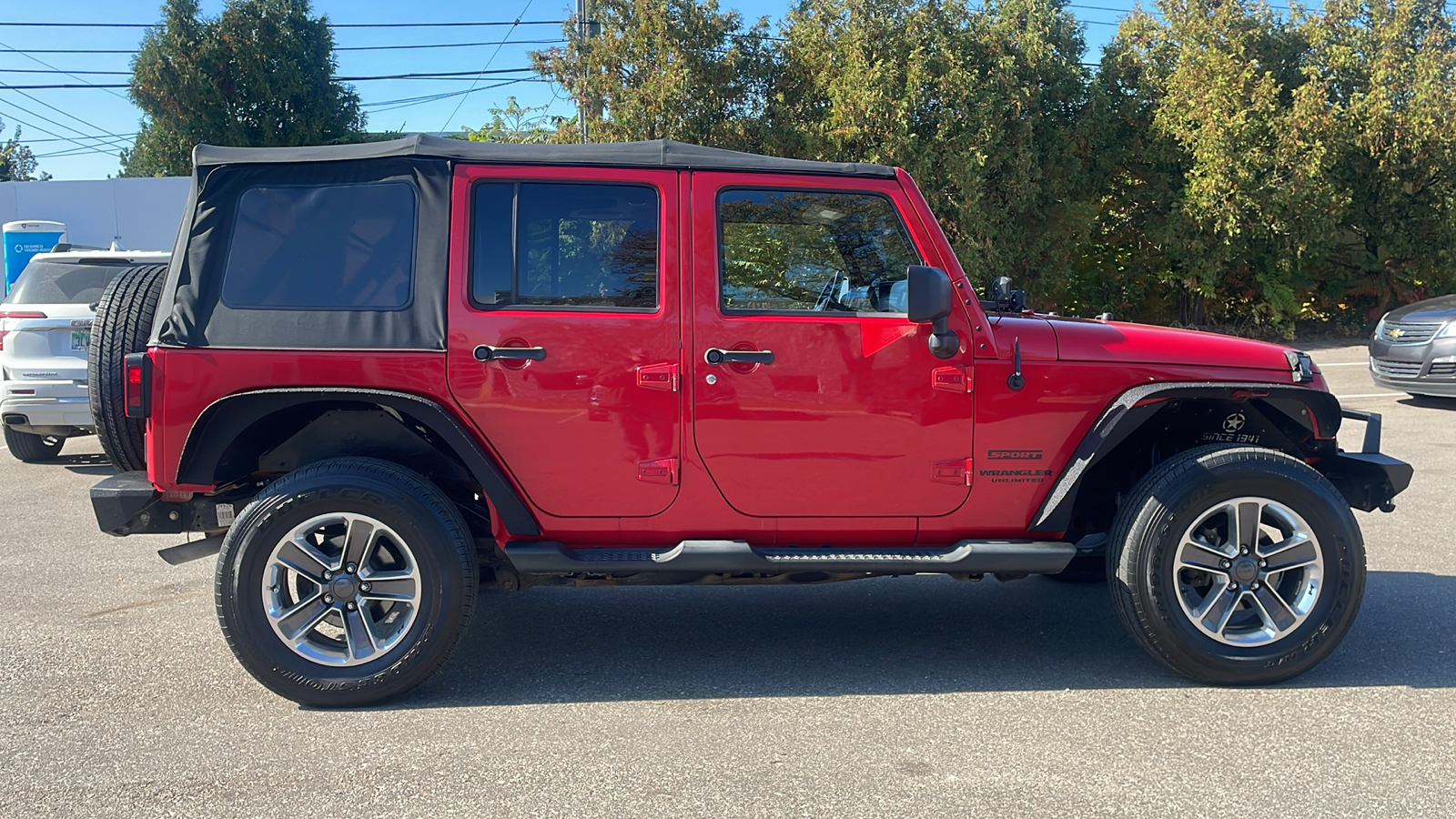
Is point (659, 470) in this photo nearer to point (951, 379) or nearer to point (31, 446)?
point (951, 379)

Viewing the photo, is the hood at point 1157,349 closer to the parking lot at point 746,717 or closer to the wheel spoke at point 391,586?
the parking lot at point 746,717

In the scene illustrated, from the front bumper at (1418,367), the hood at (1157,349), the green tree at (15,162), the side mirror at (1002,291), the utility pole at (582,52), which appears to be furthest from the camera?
the green tree at (15,162)

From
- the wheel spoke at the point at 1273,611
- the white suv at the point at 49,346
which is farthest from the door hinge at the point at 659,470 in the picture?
the white suv at the point at 49,346

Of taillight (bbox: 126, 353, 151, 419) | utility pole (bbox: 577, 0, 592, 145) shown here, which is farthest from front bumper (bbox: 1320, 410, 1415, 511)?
utility pole (bbox: 577, 0, 592, 145)

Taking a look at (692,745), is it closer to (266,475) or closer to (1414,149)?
(266,475)

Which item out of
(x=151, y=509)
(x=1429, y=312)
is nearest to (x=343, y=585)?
(x=151, y=509)

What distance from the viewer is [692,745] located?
367cm

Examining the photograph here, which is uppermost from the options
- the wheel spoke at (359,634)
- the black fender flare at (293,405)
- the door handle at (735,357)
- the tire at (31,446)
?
the door handle at (735,357)

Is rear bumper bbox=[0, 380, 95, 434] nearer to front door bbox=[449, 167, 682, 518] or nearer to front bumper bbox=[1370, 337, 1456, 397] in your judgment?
front door bbox=[449, 167, 682, 518]

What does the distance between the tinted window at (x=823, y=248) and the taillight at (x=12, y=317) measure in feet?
23.6

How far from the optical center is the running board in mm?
4043

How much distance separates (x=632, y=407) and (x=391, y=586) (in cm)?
109

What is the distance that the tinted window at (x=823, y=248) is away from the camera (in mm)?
4223

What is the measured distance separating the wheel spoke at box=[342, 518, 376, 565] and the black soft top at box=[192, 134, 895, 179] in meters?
1.36
